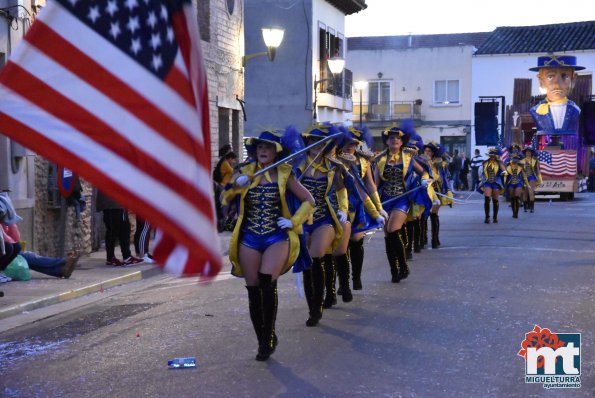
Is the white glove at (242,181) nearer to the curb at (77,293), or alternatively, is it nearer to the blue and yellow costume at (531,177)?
the curb at (77,293)

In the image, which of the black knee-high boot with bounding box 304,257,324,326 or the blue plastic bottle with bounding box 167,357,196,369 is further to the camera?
the black knee-high boot with bounding box 304,257,324,326

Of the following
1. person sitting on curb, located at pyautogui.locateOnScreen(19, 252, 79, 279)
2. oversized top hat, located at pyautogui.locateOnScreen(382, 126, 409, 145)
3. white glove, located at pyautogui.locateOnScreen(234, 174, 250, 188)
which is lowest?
person sitting on curb, located at pyautogui.locateOnScreen(19, 252, 79, 279)

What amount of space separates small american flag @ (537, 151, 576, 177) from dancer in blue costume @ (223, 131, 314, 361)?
29.5 m

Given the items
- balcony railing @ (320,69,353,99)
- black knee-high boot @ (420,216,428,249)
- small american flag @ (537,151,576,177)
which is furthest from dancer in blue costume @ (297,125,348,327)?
small american flag @ (537,151,576,177)

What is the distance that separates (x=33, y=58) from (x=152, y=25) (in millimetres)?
498

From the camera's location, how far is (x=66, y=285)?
1328 centimetres

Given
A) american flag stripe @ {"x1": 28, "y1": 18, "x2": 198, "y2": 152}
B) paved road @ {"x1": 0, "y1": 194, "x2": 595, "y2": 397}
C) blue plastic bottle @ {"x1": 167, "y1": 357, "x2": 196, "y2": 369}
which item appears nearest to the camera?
american flag stripe @ {"x1": 28, "y1": 18, "x2": 198, "y2": 152}

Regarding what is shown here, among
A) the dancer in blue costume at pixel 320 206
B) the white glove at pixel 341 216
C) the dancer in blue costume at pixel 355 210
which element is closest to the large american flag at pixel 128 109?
the dancer in blue costume at pixel 320 206

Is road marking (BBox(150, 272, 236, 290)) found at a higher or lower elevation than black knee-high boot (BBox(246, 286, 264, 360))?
lower

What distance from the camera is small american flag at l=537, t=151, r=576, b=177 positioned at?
3638 cm

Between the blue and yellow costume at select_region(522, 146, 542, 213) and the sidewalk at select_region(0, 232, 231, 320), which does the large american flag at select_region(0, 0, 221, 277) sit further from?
the blue and yellow costume at select_region(522, 146, 542, 213)

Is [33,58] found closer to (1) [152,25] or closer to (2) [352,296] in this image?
(1) [152,25]

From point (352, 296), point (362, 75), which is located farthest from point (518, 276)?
point (362, 75)

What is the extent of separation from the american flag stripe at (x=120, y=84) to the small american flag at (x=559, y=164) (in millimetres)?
33560
